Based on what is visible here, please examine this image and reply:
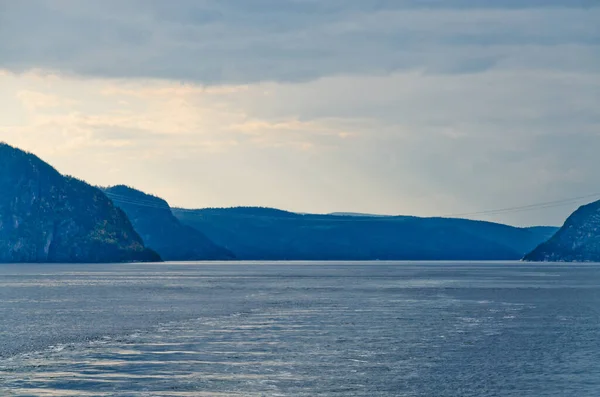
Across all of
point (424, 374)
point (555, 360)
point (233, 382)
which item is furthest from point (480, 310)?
point (233, 382)

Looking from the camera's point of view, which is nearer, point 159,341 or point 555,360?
point 555,360

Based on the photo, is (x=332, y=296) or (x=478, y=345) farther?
(x=332, y=296)

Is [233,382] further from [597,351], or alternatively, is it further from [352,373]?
[597,351]

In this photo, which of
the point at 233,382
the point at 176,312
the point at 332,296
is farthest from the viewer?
the point at 332,296

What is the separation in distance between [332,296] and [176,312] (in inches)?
1449

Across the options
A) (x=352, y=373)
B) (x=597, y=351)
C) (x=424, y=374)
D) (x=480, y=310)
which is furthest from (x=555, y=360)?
(x=480, y=310)

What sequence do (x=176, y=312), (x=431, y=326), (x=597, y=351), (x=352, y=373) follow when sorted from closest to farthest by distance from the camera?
(x=352, y=373) < (x=597, y=351) < (x=431, y=326) < (x=176, y=312)

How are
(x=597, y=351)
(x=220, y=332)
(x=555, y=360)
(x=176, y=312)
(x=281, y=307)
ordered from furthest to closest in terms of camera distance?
(x=281, y=307) < (x=176, y=312) < (x=220, y=332) < (x=597, y=351) < (x=555, y=360)

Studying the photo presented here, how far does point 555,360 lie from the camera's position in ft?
179

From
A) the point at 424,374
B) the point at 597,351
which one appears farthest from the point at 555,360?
the point at 424,374

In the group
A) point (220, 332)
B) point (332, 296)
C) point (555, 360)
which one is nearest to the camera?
point (555, 360)

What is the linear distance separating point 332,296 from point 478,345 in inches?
2426

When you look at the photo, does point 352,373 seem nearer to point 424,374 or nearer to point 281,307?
point 424,374

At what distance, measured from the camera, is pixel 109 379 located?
150 feet
